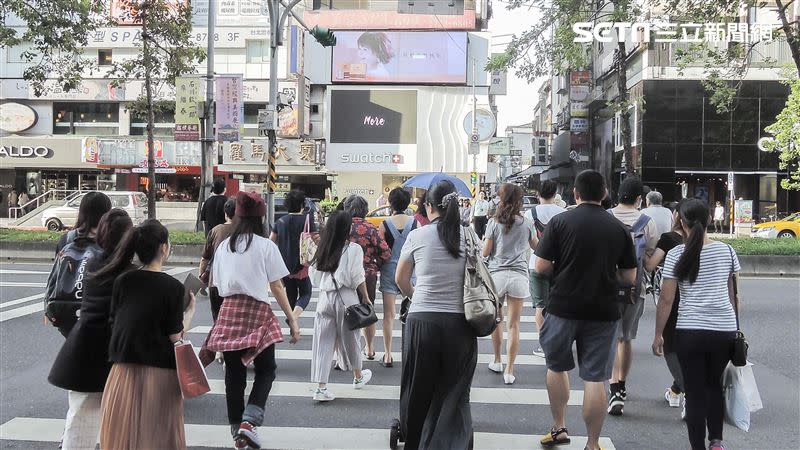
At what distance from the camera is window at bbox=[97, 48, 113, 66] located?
1663 inches

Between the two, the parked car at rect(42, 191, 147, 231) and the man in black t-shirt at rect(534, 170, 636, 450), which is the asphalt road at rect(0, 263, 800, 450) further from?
the parked car at rect(42, 191, 147, 231)

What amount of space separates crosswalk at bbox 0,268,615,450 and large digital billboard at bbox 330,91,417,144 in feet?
123

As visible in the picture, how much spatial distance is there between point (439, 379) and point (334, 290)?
2.33 meters

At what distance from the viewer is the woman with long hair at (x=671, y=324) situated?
5.45 m

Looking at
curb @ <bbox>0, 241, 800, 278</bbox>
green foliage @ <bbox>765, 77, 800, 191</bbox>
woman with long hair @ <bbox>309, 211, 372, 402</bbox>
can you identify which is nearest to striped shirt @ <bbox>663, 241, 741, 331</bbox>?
woman with long hair @ <bbox>309, 211, 372, 402</bbox>

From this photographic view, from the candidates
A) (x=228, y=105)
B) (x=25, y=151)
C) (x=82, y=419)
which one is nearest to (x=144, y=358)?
(x=82, y=419)

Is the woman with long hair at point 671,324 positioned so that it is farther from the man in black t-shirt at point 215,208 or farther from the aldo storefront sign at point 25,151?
the aldo storefront sign at point 25,151

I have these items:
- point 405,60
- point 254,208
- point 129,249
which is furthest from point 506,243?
point 405,60

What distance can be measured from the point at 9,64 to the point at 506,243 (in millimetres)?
43588

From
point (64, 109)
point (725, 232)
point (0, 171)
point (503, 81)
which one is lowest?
point (725, 232)

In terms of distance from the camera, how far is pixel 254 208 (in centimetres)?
515

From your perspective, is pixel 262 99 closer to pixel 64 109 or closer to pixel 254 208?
pixel 64 109

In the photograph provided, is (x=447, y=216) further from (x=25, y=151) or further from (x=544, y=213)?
(x=25, y=151)

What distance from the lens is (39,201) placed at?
40594 mm
